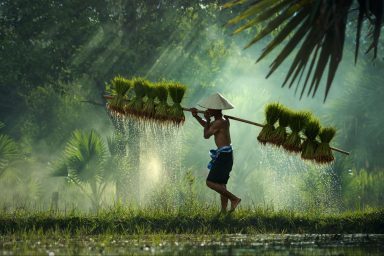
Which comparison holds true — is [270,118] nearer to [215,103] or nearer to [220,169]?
[215,103]

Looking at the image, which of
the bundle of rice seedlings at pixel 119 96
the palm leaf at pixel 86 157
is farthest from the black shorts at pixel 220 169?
the palm leaf at pixel 86 157

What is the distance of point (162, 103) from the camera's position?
14125mm

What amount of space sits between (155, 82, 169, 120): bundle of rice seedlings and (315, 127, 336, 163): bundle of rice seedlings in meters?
2.31

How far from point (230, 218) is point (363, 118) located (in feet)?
82.9

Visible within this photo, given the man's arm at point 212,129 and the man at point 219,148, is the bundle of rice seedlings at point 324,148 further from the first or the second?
the man's arm at point 212,129

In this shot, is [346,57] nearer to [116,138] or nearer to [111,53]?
[111,53]

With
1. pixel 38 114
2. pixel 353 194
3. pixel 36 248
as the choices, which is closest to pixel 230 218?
pixel 36 248

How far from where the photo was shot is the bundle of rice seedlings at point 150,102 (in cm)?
1412

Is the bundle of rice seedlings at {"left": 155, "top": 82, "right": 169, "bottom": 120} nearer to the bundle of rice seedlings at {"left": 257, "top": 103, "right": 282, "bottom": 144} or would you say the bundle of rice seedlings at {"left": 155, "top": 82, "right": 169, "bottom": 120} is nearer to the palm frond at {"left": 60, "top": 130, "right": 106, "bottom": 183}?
the bundle of rice seedlings at {"left": 257, "top": 103, "right": 282, "bottom": 144}

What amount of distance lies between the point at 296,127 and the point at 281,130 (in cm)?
22

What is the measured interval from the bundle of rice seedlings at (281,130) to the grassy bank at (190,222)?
1096 millimetres

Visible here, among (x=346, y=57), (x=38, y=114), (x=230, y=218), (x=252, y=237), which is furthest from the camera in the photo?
(x=346, y=57)

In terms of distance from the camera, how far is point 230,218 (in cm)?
1362

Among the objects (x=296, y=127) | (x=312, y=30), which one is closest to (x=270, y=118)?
(x=296, y=127)
